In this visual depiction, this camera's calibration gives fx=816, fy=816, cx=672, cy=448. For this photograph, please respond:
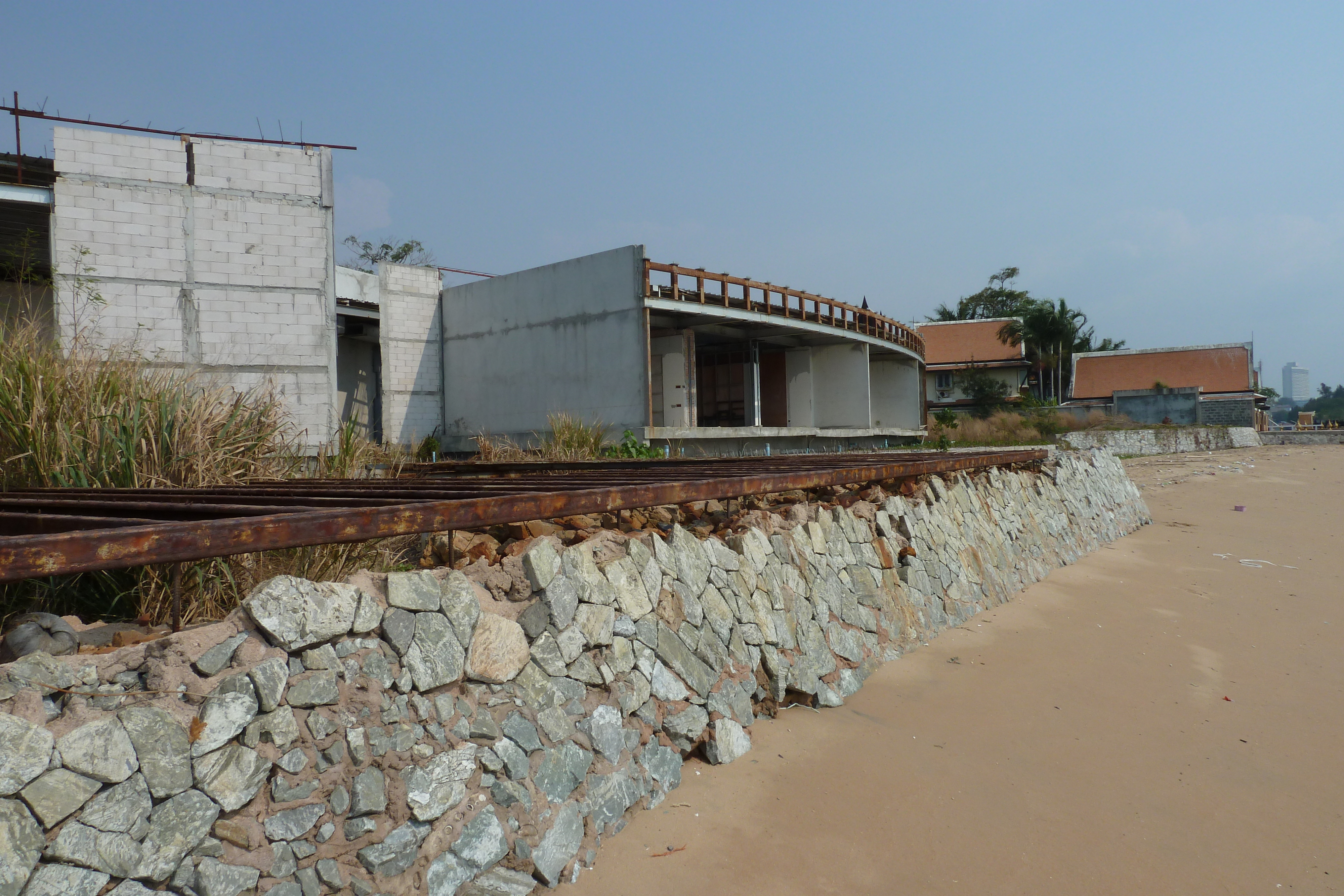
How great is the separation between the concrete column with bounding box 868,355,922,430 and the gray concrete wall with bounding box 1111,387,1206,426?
55.5ft

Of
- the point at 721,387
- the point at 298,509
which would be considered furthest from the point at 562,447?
the point at 721,387

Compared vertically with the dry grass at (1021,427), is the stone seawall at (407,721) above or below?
below

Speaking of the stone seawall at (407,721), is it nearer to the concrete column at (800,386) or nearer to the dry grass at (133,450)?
the dry grass at (133,450)

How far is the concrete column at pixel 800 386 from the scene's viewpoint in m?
22.4

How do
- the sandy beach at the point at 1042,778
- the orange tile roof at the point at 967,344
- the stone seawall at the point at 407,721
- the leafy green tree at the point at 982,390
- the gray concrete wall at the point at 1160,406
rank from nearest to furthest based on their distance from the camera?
1. the stone seawall at the point at 407,721
2. the sandy beach at the point at 1042,778
3. the gray concrete wall at the point at 1160,406
4. the leafy green tree at the point at 982,390
5. the orange tile roof at the point at 967,344

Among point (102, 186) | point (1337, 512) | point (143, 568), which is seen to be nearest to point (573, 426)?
point (102, 186)

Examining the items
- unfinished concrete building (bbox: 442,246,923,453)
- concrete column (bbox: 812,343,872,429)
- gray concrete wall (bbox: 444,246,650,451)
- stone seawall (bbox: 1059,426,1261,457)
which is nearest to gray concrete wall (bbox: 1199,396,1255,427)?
stone seawall (bbox: 1059,426,1261,457)

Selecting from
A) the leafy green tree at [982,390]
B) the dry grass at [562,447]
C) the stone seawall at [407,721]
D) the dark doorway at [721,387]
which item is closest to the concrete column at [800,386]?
the dark doorway at [721,387]

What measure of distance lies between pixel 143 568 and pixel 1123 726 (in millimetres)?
4800

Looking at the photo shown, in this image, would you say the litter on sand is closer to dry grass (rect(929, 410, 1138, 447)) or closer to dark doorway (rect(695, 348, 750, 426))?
dark doorway (rect(695, 348, 750, 426))

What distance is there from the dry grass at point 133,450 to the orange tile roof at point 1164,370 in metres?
43.5

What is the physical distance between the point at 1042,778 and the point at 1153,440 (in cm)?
3057

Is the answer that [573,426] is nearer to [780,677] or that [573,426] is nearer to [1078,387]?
[780,677]

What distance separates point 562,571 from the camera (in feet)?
10.8
